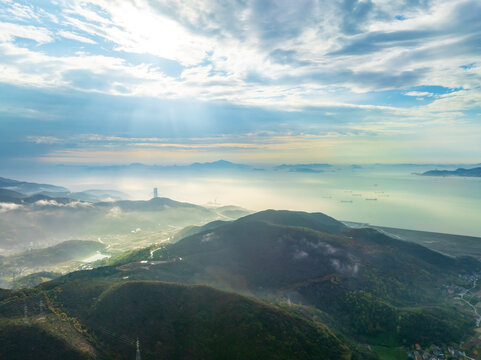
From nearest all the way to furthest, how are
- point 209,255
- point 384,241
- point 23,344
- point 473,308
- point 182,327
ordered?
point 23,344 < point 182,327 < point 473,308 < point 209,255 < point 384,241

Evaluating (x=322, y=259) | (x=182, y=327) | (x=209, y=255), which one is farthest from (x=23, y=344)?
(x=322, y=259)

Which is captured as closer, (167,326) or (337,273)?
(167,326)

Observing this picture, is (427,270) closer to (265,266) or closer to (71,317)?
(265,266)

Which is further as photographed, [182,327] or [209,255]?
[209,255]

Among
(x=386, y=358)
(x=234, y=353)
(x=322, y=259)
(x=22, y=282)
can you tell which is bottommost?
(x=22, y=282)

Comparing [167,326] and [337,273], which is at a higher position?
[337,273]

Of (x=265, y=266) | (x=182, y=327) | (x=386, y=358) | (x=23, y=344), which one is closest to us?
(x=23, y=344)

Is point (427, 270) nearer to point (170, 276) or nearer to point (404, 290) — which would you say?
point (404, 290)

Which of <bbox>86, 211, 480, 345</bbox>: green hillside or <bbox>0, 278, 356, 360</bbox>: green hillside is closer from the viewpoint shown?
<bbox>0, 278, 356, 360</bbox>: green hillside

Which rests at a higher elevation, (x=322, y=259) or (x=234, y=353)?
(x=322, y=259)

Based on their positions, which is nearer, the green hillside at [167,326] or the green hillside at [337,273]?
the green hillside at [167,326]
